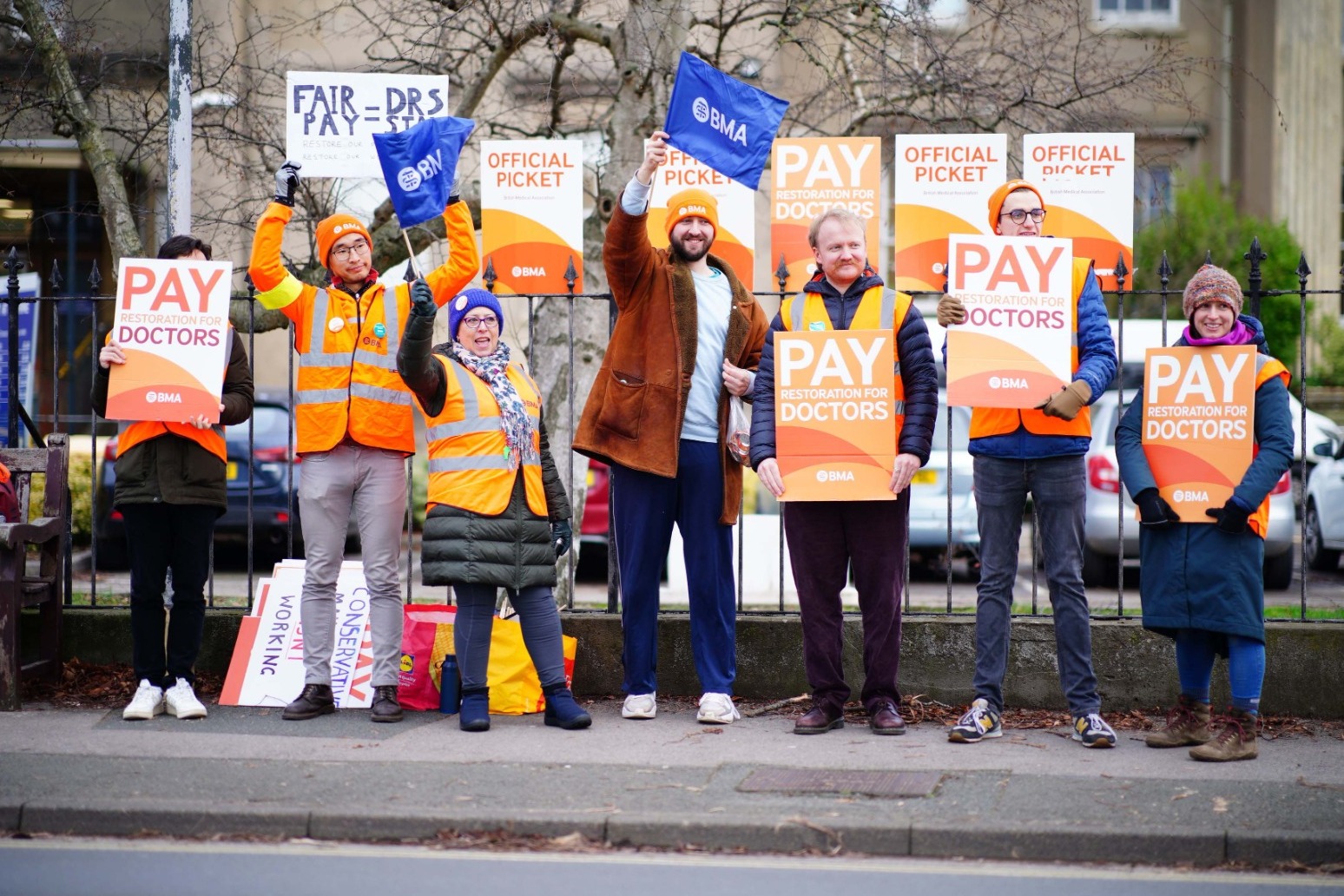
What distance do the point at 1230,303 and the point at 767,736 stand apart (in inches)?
106

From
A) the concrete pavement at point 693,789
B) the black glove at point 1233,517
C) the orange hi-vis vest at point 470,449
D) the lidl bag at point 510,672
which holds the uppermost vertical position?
the orange hi-vis vest at point 470,449

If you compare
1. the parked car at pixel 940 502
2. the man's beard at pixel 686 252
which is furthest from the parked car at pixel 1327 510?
the man's beard at pixel 686 252

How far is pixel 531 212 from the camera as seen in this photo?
7.74 meters

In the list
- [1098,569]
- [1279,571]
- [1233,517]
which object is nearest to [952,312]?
[1233,517]

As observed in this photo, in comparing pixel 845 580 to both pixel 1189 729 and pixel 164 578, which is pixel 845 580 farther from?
pixel 164 578

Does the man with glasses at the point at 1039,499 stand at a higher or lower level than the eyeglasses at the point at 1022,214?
lower

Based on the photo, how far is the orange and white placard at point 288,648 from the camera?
296 inches

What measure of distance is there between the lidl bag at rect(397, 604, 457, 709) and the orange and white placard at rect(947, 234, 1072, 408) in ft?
8.82

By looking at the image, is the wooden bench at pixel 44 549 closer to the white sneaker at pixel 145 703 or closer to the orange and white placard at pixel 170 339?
the white sneaker at pixel 145 703

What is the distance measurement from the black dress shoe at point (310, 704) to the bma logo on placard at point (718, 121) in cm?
310

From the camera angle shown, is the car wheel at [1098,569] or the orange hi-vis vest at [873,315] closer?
the orange hi-vis vest at [873,315]

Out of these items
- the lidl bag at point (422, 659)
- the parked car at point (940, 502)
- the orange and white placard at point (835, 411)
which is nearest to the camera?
the orange and white placard at point (835, 411)

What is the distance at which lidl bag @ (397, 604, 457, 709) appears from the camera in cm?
749

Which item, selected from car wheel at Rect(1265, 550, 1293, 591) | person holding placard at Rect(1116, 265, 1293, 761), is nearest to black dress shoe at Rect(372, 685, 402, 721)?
person holding placard at Rect(1116, 265, 1293, 761)
